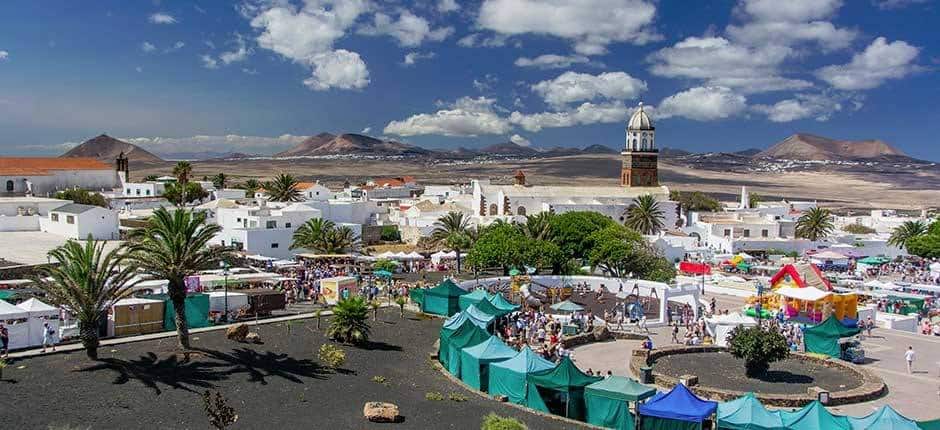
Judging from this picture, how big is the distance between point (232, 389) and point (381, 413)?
379 cm

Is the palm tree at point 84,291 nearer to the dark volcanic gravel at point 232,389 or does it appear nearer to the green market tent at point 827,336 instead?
the dark volcanic gravel at point 232,389

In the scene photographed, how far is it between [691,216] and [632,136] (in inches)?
367

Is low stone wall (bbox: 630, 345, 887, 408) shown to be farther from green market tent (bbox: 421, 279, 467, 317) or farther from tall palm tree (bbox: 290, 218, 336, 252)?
tall palm tree (bbox: 290, 218, 336, 252)

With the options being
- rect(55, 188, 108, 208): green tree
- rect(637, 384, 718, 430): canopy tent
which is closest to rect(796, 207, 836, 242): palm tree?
rect(637, 384, 718, 430): canopy tent

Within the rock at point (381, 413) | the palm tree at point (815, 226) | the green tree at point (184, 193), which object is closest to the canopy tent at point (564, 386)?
the rock at point (381, 413)

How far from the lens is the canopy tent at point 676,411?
16.1m

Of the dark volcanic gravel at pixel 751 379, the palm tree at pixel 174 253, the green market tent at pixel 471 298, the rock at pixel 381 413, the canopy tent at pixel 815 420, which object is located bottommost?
the dark volcanic gravel at pixel 751 379

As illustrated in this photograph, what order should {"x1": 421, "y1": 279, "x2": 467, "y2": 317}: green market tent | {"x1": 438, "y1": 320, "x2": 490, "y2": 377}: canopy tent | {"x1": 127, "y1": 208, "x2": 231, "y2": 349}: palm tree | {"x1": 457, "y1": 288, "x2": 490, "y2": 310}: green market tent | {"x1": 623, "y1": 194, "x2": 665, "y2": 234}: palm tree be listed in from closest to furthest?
{"x1": 127, "y1": 208, "x2": 231, "y2": 349}: palm tree → {"x1": 438, "y1": 320, "x2": 490, "y2": 377}: canopy tent → {"x1": 457, "y1": 288, "x2": 490, "y2": 310}: green market tent → {"x1": 421, "y1": 279, "x2": 467, "y2": 317}: green market tent → {"x1": 623, "y1": 194, "x2": 665, "y2": 234}: palm tree

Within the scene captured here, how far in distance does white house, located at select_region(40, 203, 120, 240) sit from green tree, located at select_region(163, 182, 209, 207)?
21.8m

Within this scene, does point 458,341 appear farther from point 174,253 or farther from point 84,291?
point 84,291

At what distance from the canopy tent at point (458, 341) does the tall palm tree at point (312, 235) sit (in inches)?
864

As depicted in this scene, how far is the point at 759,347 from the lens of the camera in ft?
66.8

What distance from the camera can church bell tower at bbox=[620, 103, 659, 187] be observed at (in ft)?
240

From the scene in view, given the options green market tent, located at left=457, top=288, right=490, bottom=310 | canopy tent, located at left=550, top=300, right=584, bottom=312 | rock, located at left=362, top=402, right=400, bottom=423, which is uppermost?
green market tent, located at left=457, top=288, right=490, bottom=310
